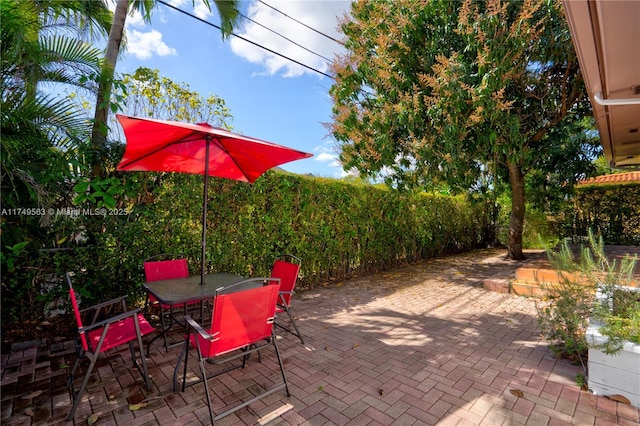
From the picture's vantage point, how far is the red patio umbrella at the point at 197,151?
2936mm

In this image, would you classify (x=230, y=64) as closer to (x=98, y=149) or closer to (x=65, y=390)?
(x=98, y=149)

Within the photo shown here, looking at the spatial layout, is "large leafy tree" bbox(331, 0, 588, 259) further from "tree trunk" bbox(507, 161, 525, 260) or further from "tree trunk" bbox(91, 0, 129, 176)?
"tree trunk" bbox(91, 0, 129, 176)

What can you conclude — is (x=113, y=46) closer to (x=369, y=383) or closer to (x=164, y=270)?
(x=164, y=270)

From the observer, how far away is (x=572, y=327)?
120 inches

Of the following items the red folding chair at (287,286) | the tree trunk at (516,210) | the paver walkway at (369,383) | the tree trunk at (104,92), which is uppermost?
the tree trunk at (104,92)

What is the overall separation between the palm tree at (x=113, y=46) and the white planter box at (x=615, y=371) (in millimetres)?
5978

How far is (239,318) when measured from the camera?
253cm

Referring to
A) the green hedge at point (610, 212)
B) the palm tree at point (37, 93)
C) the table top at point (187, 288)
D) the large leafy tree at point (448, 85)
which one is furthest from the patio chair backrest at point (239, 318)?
the green hedge at point (610, 212)

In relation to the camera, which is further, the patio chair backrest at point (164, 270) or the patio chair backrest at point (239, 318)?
the patio chair backrest at point (164, 270)

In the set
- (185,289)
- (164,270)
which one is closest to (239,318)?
(185,289)

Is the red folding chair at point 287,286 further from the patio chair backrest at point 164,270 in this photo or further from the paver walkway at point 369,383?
the patio chair backrest at point 164,270

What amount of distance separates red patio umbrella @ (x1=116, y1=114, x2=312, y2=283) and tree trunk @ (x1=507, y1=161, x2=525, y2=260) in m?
7.83

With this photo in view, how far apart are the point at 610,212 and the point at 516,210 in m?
6.25

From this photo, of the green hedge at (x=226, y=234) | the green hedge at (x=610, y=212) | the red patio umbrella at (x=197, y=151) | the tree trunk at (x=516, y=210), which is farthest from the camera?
the green hedge at (x=610, y=212)
